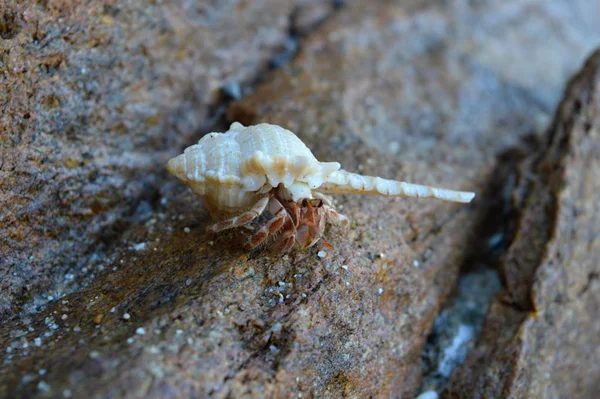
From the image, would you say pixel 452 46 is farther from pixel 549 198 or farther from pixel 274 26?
pixel 549 198

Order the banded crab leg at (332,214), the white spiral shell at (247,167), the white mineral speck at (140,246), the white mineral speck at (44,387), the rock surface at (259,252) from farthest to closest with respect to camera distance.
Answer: the white mineral speck at (140,246) < the banded crab leg at (332,214) < the white spiral shell at (247,167) < the rock surface at (259,252) < the white mineral speck at (44,387)

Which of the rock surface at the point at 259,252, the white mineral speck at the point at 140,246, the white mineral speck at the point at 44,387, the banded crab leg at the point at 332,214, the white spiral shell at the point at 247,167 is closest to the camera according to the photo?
the white mineral speck at the point at 44,387

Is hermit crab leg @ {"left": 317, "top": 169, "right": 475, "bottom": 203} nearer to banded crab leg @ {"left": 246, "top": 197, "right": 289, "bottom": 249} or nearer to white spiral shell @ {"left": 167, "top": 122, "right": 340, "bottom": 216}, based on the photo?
white spiral shell @ {"left": 167, "top": 122, "right": 340, "bottom": 216}

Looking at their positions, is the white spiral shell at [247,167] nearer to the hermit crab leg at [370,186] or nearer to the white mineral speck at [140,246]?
the hermit crab leg at [370,186]

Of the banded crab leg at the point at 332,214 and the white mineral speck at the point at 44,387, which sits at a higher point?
the white mineral speck at the point at 44,387

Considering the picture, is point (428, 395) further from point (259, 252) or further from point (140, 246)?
point (140, 246)

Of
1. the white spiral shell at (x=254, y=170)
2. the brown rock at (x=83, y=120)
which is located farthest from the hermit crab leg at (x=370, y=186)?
the brown rock at (x=83, y=120)

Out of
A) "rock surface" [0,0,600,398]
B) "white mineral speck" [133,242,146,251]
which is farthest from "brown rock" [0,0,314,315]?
"white mineral speck" [133,242,146,251]
